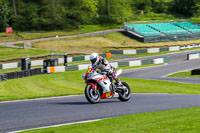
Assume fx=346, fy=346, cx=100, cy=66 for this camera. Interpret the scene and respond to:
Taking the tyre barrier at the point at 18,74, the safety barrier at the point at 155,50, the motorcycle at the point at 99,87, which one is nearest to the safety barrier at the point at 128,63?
the tyre barrier at the point at 18,74

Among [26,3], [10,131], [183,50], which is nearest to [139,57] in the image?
[183,50]

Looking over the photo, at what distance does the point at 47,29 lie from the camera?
74375 mm

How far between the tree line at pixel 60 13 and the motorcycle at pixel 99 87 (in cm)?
6146

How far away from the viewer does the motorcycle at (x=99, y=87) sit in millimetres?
12455

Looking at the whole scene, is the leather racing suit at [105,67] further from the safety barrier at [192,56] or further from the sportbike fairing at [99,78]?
the safety barrier at [192,56]

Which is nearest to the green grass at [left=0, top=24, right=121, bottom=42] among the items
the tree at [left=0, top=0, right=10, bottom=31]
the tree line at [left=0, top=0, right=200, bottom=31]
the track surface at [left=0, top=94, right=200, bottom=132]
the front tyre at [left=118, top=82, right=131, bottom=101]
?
the tree line at [left=0, top=0, right=200, bottom=31]

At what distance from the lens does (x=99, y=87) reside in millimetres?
12969

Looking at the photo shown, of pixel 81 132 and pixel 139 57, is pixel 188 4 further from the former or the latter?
pixel 81 132

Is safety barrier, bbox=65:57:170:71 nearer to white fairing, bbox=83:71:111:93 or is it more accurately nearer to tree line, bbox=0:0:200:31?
white fairing, bbox=83:71:111:93

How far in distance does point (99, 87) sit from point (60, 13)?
63.4 m

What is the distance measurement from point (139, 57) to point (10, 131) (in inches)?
1805

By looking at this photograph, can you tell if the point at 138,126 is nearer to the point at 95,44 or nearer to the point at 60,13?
the point at 95,44

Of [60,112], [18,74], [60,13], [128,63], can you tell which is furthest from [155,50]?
[60,112]

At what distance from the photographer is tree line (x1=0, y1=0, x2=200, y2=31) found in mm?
74062
